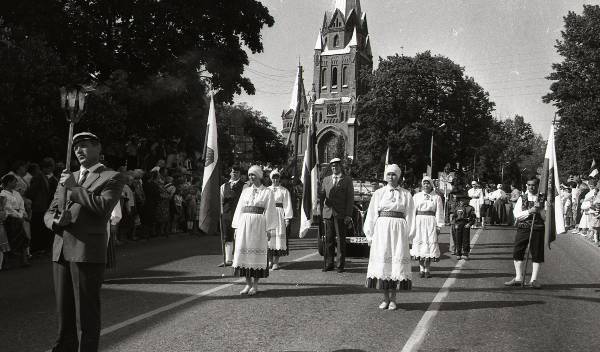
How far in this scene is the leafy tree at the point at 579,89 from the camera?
40.4 metres

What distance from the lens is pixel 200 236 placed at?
1920cm

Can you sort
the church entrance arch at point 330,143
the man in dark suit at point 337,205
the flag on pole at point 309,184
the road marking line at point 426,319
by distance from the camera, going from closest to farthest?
the road marking line at point 426,319 < the man in dark suit at point 337,205 < the flag on pole at point 309,184 < the church entrance arch at point 330,143

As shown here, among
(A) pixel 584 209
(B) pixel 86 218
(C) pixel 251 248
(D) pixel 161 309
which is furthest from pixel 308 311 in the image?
(A) pixel 584 209

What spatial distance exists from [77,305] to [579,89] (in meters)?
42.9

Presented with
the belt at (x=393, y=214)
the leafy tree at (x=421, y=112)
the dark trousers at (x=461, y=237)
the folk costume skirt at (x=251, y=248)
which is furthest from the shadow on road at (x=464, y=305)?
the leafy tree at (x=421, y=112)

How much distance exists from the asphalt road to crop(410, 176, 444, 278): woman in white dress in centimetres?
45

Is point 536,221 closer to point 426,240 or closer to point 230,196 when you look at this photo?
point 426,240

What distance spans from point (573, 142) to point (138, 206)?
1319 inches

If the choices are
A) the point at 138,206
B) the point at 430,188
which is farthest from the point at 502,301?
the point at 138,206

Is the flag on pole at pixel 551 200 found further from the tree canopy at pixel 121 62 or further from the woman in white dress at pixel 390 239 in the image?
the tree canopy at pixel 121 62

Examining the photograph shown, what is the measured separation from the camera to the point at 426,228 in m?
12.4

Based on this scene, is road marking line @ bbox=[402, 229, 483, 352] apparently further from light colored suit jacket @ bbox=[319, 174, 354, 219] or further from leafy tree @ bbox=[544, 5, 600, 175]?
leafy tree @ bbox=[544, 5, 600, 175]

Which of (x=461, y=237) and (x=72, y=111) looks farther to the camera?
(x=461, y=237)

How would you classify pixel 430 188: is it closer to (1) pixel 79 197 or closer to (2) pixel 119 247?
(2) pixel 119 247
